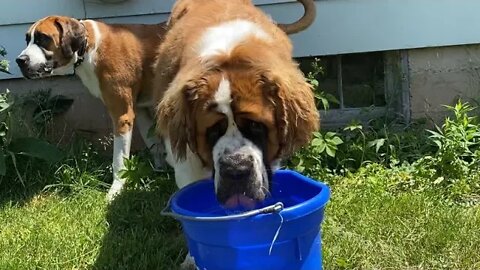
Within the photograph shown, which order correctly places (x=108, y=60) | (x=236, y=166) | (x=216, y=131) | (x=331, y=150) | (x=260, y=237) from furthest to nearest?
(x=108, y=60) → (x=331, y=150) → (x=216, y=131) → (x=236, y=166) → (x=260, y=237)

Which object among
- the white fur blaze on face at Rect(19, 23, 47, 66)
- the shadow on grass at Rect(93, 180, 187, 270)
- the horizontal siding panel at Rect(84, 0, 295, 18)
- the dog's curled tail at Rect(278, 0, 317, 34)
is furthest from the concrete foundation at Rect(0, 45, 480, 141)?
the shadow on grass at Rect(93, 180, 187, 270)

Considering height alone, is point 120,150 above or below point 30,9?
below

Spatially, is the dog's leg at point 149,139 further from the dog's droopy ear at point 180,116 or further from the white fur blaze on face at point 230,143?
the white fur blaze on face at point 230,143

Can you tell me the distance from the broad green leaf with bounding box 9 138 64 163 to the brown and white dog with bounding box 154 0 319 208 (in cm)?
168

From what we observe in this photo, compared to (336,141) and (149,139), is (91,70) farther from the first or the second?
(336,141)

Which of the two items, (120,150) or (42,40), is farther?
(120,150)

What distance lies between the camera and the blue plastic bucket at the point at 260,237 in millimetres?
2797

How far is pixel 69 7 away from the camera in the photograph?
563cm

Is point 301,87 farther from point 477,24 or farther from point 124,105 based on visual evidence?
point 477,24

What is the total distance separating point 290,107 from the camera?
3.16 meters

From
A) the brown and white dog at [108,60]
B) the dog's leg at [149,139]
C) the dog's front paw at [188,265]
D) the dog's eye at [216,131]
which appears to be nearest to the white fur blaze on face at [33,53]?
the brown and white dog at [108,60]

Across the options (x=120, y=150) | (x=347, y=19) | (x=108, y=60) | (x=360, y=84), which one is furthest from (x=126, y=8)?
(x=360, y=84)

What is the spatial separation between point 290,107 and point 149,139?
239 cm

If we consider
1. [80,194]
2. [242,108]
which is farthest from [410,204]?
[80,194]
